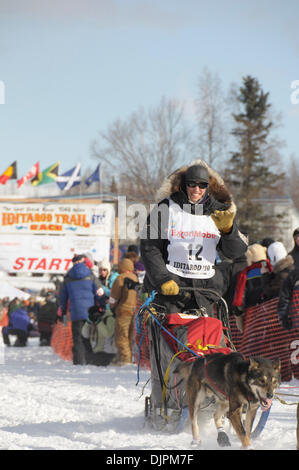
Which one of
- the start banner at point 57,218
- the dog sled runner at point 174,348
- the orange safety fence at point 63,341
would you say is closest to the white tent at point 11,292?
the orange safety fence at point 63,341

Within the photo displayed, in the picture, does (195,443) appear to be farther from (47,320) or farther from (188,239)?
(47,320)

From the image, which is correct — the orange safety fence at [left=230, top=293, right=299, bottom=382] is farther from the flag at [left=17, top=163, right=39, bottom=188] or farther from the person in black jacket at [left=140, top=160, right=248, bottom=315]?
the flag at [left=17, top=163, right=39, bottom=188]

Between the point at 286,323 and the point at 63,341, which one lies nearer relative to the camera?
the point at 286,323

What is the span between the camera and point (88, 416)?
544cm

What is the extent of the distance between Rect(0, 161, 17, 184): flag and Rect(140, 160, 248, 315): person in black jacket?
16.4m

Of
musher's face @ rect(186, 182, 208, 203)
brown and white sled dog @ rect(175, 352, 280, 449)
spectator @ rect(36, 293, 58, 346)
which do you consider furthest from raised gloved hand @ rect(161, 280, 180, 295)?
spectator @ rect(36, 293, 58, 346)

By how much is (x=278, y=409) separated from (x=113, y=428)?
56.6 inches

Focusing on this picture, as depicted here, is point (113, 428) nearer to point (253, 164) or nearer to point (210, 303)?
point (210, 303)

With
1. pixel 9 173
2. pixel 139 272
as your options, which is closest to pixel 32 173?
pixel 9 173

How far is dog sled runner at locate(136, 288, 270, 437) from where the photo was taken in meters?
4.26

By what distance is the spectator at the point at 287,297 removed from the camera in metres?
6.96

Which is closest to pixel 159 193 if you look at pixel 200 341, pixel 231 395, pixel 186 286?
pixel 186 286

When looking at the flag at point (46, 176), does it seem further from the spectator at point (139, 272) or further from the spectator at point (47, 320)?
the spectator at point (139, 272)

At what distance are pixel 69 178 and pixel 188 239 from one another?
17.2 metres
